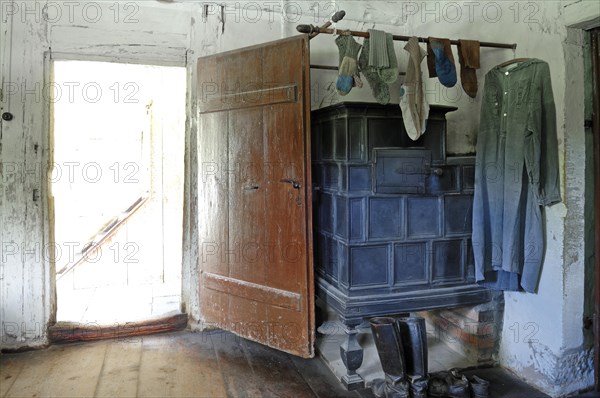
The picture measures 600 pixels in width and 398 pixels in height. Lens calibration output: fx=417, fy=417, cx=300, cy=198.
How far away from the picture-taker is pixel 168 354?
9.46ft

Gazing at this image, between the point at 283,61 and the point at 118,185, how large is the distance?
361 centimetres

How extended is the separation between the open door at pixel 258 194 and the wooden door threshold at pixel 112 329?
0.32 metres

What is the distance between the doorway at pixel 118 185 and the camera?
4.68m

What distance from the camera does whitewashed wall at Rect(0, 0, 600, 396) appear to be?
7.61ft

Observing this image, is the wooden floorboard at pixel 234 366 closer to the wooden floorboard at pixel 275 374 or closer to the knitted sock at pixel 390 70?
the wooden floorboard at pixel 275 374

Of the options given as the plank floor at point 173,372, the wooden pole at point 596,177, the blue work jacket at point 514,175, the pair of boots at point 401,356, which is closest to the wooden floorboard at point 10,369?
the plank floor at point 173,372

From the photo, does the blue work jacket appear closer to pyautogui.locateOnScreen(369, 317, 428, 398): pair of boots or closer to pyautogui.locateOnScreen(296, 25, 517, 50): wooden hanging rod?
pyautogui.locateOnScreen(296, 25, 517, 50): wooden hanging rod

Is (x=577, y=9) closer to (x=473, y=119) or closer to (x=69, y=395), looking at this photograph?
(x=473, y=119)

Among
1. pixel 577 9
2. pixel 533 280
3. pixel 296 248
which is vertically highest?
pixel 577 9

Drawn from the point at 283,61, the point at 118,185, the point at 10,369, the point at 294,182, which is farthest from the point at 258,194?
the point at 118,185

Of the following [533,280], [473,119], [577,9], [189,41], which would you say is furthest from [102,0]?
[533,280]

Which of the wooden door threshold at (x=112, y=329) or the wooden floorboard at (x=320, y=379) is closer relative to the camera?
the wooden floorboard at (x=320, y=379)

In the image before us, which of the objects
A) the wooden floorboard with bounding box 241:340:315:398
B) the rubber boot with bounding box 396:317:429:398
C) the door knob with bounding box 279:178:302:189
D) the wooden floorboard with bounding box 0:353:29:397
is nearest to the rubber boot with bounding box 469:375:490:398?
the rubber boot with bounding box 396:317:429:398

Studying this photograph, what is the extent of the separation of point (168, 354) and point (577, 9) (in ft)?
10.6
